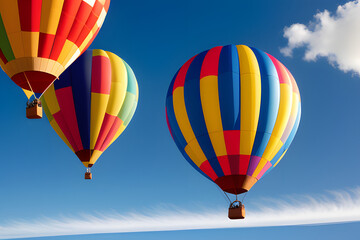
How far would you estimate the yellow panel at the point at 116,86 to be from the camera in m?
20.6

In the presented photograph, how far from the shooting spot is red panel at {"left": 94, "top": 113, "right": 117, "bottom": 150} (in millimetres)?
20375

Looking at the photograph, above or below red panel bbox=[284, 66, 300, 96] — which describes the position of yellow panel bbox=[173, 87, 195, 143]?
below

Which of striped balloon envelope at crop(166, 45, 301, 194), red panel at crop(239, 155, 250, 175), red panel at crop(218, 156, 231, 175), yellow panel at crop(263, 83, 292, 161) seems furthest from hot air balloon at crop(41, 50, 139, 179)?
yellow panel at crop(263, 83, 292, 161)

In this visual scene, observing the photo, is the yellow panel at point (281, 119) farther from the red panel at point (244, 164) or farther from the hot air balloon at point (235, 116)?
the red panel at point (244, 164)

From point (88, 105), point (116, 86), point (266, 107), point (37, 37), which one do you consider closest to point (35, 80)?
point (37, 37)

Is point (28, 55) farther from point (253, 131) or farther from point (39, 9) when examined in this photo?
point (253, 131)

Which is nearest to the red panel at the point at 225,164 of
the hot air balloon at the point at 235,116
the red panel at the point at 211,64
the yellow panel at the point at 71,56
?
the hot air balloon at the point at 235,116

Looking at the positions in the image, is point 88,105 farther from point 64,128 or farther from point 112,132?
point 112,132

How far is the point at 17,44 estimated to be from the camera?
619 inches

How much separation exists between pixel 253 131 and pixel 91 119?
21.1 ft

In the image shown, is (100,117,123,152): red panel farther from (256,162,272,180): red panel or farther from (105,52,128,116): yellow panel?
(256,162,272,180): red panel

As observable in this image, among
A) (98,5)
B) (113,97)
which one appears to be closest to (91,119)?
(113,97)

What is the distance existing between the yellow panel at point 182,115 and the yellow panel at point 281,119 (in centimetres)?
256

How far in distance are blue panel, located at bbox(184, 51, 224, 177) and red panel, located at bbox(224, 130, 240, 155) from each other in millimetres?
544
